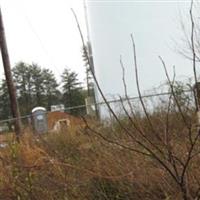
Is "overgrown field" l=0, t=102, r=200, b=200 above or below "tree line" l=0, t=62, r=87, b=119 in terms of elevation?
below

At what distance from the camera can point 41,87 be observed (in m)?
53.4

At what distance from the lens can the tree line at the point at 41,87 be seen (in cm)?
4897

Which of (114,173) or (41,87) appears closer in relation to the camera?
(114,173)

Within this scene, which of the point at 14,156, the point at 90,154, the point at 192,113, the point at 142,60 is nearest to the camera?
the point at 192,113

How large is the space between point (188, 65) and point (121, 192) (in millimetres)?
12534

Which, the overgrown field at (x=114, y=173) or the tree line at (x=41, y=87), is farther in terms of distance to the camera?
the tree line at (x=41, y=87)

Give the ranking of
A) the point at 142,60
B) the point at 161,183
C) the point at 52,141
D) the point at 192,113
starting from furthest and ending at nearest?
the point at 142,60, the point at 52,141, the point at 161,183, the point at 192,113

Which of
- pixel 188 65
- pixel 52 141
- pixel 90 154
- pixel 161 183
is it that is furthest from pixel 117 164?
pixel 188 65

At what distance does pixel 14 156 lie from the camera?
7.89 m

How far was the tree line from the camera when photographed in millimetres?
48969

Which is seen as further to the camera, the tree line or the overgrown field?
the tree line

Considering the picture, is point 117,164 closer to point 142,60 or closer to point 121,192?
point 121,192

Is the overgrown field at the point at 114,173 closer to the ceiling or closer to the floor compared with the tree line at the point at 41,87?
closer to the floor

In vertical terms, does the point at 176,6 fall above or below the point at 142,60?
above
